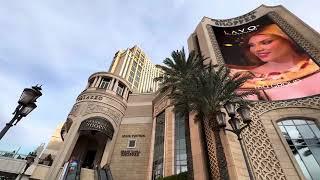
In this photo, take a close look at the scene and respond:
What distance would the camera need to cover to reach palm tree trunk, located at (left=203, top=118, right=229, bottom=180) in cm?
996

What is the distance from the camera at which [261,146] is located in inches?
473

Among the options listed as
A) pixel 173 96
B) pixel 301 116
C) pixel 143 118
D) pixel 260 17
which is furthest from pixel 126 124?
pixel 260 17

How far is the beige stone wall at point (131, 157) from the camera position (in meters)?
19.8

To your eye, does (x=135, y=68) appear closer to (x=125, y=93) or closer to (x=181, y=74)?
(x=125, y=93)

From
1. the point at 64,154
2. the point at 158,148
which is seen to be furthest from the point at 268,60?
the point at 64,154

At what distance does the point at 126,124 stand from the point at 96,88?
5.73 meters

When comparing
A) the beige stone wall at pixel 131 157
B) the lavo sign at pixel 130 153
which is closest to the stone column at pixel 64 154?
the beige stone wall at pixel 131 157

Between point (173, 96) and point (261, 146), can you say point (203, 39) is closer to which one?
point (173, 96)

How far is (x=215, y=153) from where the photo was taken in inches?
490

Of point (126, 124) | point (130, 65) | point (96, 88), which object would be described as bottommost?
point (126, 124)

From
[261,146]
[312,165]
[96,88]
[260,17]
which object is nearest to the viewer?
[312,165]

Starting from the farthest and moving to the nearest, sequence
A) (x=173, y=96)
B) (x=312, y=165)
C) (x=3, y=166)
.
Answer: (x=3, y=166)
(x=173, y=96)
(x=312, y=165)

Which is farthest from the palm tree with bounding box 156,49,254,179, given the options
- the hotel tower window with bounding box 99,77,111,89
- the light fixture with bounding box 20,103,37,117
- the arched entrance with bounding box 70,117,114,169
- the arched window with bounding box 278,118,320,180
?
the hotel tower window with bounding box 99,77,111,89

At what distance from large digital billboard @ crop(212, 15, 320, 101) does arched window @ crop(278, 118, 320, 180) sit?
2420 mm
